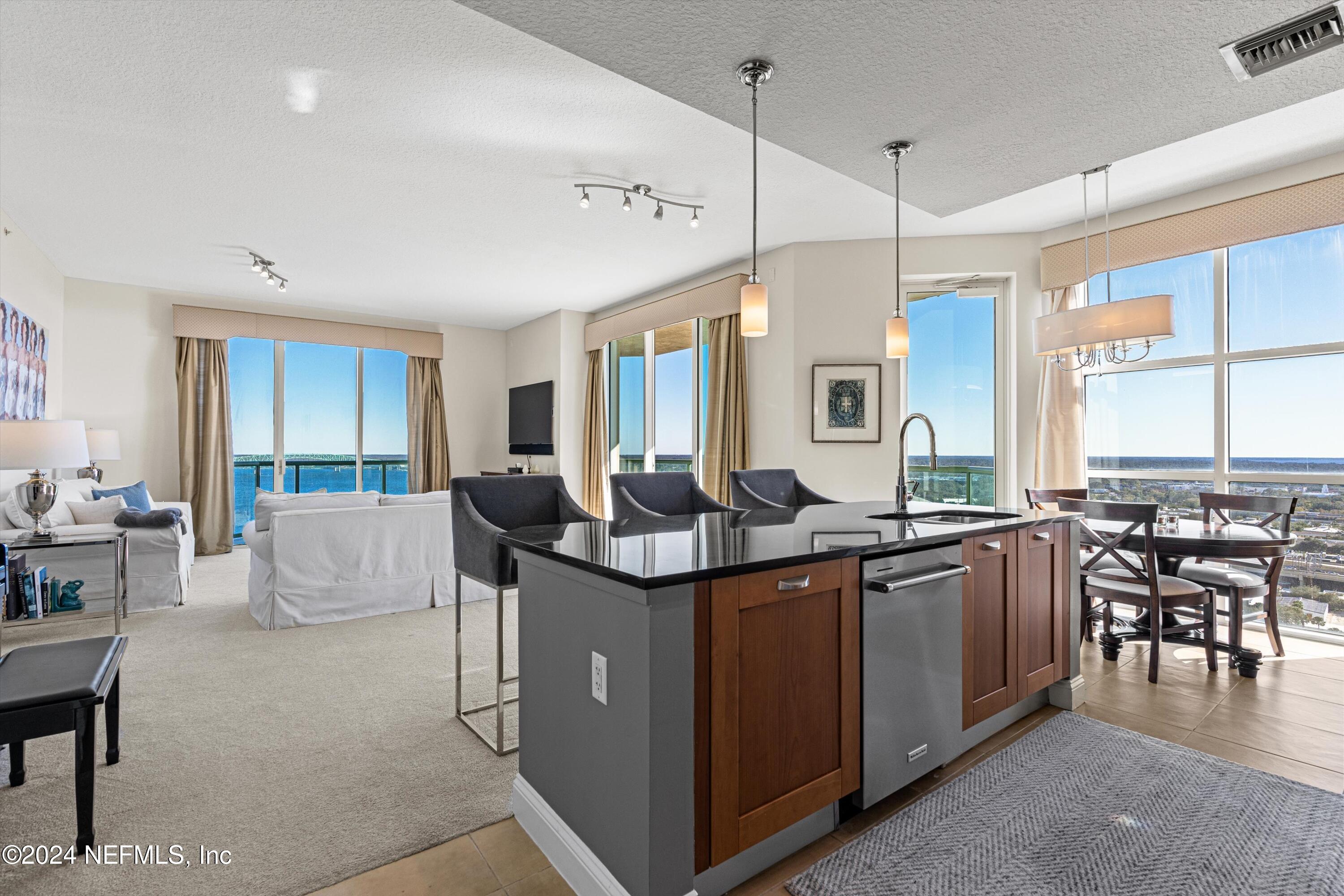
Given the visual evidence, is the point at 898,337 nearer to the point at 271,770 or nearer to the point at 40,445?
the point at 271,770

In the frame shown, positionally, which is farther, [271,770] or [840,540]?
[271,770]

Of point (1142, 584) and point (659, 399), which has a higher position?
point (659, 399)

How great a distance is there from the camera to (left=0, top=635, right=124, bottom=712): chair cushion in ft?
5.02

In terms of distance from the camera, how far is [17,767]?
1.94 m

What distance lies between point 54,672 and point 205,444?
19.5ft

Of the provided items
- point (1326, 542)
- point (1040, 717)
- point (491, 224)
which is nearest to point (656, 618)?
point (1040, 717)

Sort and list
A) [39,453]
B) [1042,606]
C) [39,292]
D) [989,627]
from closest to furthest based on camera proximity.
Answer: [989,627] < [1042,606] < [39,453] < [39,292]

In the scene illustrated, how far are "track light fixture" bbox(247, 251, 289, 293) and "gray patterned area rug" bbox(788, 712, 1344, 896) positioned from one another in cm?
610

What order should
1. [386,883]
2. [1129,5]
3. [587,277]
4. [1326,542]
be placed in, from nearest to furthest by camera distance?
[386,883]
[1129,5]
[1326,542]
[587,277]

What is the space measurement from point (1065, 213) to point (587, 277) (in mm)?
3905

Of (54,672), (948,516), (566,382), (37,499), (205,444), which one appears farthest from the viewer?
(566,382)

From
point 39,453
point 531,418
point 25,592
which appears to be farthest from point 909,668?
point 531,418

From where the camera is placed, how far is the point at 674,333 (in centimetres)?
646

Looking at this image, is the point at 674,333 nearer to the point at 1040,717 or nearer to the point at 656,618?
the point at 1040,717
